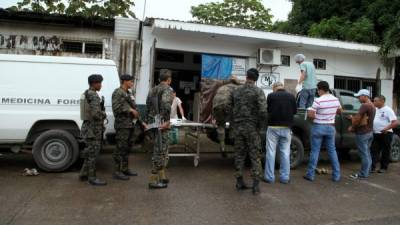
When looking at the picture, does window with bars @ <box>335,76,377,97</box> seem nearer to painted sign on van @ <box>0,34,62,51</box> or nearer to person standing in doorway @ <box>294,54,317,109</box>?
person standing in doorway @ <box>294,54,317,109</box>

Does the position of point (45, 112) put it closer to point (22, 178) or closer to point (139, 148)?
point (22, 178)

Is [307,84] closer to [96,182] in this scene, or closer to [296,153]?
[296,153]

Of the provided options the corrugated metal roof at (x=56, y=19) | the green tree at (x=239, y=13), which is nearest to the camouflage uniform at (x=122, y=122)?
the corrugated metal roof at (x=56, y=19)

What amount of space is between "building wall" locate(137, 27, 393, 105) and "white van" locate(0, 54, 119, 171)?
4362mm

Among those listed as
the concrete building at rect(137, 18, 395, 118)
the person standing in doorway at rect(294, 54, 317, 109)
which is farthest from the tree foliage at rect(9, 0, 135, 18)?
the person standing in doorway at rect(294, 54, 317, 109)

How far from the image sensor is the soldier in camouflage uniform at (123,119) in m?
6.84

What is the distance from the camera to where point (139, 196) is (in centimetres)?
593

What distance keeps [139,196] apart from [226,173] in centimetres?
243

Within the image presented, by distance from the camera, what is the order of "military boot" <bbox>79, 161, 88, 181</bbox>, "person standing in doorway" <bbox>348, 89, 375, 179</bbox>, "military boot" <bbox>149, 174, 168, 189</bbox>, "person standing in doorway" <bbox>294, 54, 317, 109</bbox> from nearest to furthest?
"military boot" <bbox>149, 174, 168, 189</bbox> < "military boot" <bbox>79, 161, 88, 181</bbox> < "person standing in doorway" <bbox>348, 89, 375, 179</bbox> < "person standing in doorway" <bbox>294, 54, 317, 109</bbox>

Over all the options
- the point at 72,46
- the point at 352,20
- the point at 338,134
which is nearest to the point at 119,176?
the point at 338,134

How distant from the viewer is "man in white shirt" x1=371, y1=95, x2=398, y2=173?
841 cm

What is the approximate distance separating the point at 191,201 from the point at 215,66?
293 inches

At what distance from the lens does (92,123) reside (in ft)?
21.5

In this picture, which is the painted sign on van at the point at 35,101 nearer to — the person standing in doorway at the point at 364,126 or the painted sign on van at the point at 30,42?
the painted sign on van at the point at 30,42
